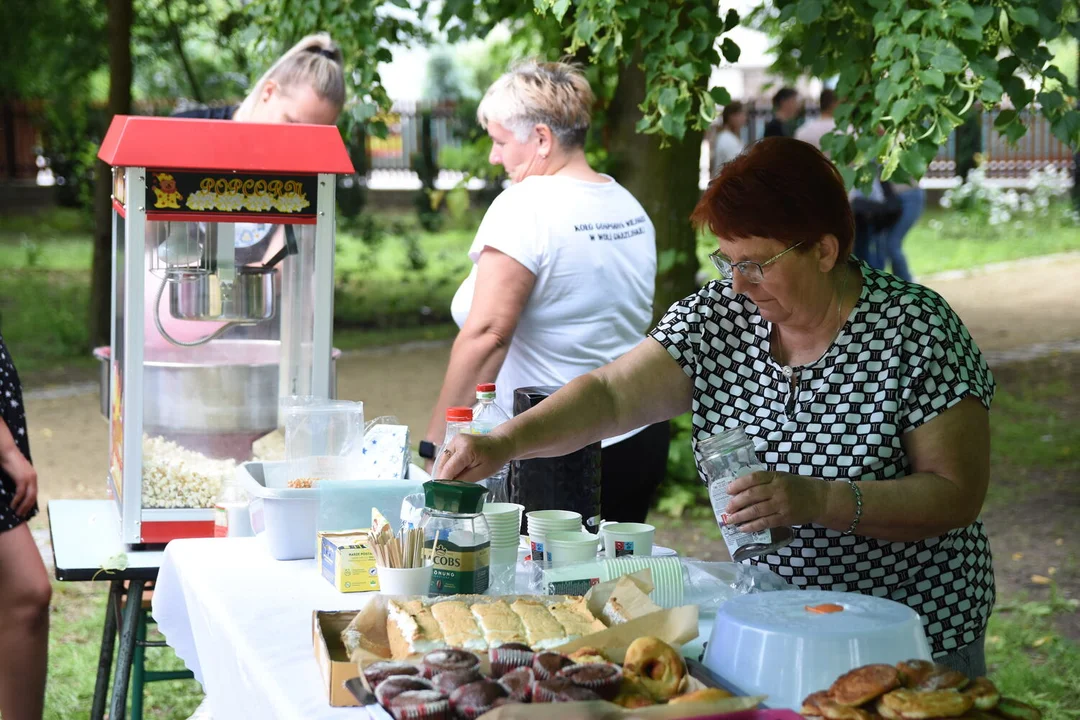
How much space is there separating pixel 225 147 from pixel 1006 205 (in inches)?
608

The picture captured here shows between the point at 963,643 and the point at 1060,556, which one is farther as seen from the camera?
the point at 1060,556

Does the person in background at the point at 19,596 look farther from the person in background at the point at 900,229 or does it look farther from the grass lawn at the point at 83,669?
the person in background at the point at 900,229

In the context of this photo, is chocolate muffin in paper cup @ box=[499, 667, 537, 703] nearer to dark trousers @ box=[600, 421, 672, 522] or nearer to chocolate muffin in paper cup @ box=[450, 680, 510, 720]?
chocolate muffin in paper cup @ box=[450, 680, 510, 720]

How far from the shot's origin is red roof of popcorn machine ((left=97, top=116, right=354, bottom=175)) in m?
3.04

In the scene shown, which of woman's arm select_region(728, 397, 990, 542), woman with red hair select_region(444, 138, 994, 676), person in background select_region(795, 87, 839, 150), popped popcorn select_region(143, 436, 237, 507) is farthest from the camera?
person in background select_region(795, 87, 839, 150)

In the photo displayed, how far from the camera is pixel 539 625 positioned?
1810 mm

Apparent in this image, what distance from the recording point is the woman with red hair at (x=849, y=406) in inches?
85.8

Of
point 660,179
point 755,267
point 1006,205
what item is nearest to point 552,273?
point 755,267

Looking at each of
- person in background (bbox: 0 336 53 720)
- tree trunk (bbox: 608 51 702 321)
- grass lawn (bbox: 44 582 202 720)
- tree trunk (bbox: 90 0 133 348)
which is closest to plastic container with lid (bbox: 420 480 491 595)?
person in background (bbox: 0 336 53 720)

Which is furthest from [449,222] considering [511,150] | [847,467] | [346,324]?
[847,467]

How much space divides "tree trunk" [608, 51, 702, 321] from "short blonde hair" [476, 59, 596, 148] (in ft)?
7.51

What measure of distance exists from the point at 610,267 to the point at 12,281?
36.4 feet

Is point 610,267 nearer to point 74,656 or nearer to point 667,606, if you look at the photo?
point 667,606

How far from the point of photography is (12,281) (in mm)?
12844
